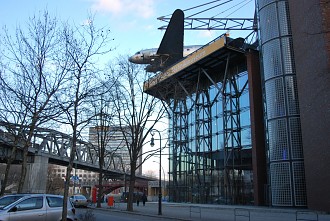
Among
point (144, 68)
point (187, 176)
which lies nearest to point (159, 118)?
point (144, 68)

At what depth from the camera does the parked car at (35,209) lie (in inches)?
483

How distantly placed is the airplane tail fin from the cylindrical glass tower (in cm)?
1855

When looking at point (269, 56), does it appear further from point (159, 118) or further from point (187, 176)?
point (187, 176)

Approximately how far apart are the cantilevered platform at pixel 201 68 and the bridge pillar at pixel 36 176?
20375mm

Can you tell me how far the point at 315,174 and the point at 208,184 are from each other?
749 inches

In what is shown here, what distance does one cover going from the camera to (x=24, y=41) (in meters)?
15.1

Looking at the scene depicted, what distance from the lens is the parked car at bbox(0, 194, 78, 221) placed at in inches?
483

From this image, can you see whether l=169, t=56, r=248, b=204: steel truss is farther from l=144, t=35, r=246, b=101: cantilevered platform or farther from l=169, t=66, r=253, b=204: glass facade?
l=144, t=35, r=246, b=101: cantilevered platform

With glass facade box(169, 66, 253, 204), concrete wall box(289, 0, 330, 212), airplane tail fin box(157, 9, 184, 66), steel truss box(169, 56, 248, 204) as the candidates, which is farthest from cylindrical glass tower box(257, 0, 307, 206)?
airplane tail fin box(157, 9, 184, 66)

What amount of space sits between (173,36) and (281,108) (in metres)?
24.9

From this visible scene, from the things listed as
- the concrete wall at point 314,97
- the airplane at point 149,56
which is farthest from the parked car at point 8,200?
the airplane at point 149,56

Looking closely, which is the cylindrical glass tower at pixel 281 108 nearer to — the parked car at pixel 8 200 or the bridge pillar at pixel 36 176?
the parked car at pixel 8 200

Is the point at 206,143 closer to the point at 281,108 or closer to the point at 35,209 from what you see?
the point at 281,108

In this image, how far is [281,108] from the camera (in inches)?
1233
